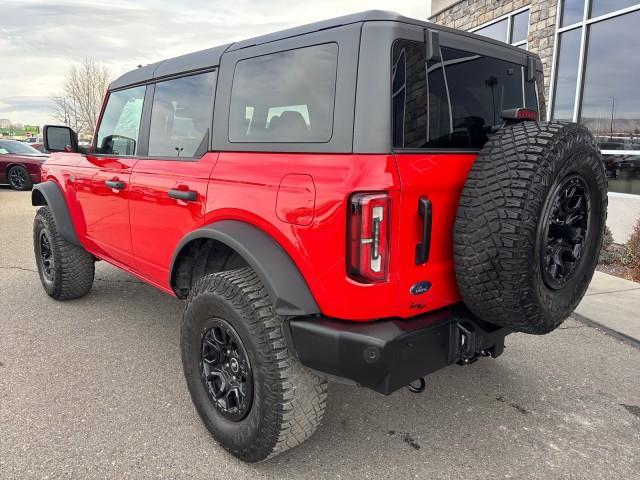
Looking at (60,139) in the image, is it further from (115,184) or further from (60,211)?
(115,184)

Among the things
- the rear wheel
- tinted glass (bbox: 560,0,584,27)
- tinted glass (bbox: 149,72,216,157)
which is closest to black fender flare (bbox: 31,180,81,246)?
tinted glass (bbox: 149,72,216,157)

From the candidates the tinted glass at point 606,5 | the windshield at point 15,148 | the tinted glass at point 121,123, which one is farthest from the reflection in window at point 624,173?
the windshield at point 15,148

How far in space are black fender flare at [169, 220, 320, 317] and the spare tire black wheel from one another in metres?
0.65

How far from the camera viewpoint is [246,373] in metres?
2.24

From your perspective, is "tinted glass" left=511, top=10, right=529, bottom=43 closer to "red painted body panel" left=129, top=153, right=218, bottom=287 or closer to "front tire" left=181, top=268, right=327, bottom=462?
"red painted body panel" left=129, top=153, right=218, bottom=287

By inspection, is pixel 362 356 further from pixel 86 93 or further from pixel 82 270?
pixel 86 93

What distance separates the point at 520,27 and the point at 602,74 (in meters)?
2.30

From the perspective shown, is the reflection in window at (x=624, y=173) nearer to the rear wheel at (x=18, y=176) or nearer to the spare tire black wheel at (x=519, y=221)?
the spare tire black wheel at (x=519, y=221)

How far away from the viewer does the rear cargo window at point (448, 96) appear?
6.43 feet

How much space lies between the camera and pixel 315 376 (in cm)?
220

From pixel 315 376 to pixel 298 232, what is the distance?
664 millimetres

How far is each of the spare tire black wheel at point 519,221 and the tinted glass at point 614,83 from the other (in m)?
6.06

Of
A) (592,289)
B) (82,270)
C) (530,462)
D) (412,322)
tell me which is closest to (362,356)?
(412,322)

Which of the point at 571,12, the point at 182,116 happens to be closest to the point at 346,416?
the point at 182,116
